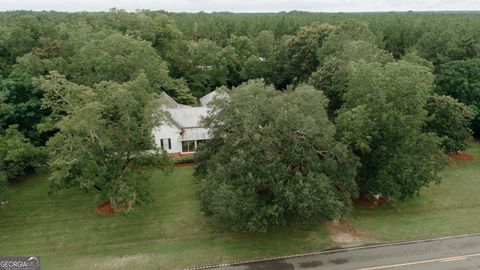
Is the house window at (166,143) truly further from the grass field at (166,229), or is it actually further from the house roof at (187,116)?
the grass field at (166,229)

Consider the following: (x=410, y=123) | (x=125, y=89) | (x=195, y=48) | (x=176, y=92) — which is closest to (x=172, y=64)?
(x=195, y=48)

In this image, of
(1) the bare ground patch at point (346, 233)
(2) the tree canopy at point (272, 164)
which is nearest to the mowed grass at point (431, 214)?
(1) the bare ground patch at point (346, 233)

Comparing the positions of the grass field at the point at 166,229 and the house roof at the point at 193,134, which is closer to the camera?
the grass field at the point at 166,229

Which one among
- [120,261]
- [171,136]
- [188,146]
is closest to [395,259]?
[120,261]

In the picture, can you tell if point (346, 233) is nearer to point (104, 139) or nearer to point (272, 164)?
point (272, 164)

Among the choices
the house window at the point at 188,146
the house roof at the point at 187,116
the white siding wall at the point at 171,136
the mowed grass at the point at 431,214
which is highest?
the house roof at the point at 187,116

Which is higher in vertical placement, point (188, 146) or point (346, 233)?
point (188, 146)
